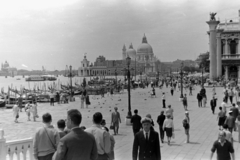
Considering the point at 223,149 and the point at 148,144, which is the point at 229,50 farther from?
the point at 148,144

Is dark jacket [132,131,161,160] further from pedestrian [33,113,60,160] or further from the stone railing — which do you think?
the stone railing

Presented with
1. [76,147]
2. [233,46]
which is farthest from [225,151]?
[233,46]

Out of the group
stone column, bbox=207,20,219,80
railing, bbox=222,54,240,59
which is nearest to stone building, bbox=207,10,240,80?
railing, bbox=222,54,240,59

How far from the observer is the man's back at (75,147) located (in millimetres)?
3867

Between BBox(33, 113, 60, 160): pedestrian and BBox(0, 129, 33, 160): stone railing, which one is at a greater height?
BBox(33, 113, 60, 160): pedestrian

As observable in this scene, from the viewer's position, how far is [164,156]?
350 inches

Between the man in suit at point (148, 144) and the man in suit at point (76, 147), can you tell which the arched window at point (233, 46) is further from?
the man in suit at point (76, 147)

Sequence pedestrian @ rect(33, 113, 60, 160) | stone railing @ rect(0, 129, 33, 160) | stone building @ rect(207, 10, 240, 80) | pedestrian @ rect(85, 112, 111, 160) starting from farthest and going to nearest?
stone building @ rect(207, 10, 240, 80), stone railing @ rect(0, 129, 33, 160), pedestrian @ rect(33, 113, 60, 160), pedestrian @ rect(85, 112, 111, 160)

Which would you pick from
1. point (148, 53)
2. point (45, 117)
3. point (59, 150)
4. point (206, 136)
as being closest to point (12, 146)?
point (45, 117)

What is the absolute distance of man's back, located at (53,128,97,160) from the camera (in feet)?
12.7

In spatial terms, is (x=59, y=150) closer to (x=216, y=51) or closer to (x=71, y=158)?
(x=71, y=158)

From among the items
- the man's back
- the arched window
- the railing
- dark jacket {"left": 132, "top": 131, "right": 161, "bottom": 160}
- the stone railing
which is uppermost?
the arched window

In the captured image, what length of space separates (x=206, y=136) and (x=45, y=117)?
7.63m

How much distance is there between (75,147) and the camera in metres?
3.88
